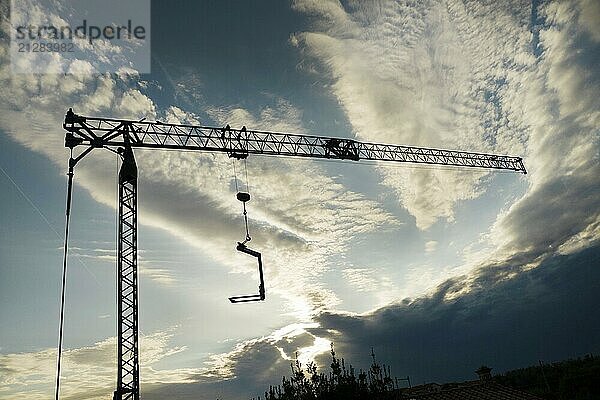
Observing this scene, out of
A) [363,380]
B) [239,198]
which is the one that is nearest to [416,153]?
[363,380]

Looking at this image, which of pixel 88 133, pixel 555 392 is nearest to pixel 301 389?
pixel 88 133

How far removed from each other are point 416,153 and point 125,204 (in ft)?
117

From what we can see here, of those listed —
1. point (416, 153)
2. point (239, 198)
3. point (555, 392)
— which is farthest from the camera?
point (555, 392)

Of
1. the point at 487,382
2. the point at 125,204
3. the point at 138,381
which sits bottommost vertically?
the point at 487,382

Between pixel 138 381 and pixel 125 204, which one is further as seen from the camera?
pixel 125 204

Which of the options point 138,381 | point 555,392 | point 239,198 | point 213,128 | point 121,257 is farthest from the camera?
point 555,392

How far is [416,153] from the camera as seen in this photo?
5450cm

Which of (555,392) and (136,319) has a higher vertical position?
(136,319)

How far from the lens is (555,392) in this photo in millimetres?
73188

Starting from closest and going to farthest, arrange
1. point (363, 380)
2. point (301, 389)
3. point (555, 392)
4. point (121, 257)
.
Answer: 1. point (121, 257)
2. point (363, 380)
3. point (301, 389)
4. point (555, 392)

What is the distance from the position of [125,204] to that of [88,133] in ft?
20.7

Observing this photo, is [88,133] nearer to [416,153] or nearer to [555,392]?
[416,153]

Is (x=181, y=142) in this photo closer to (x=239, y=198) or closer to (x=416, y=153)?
(x=239, y=198)

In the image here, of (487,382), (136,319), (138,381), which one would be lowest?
(487,382)
